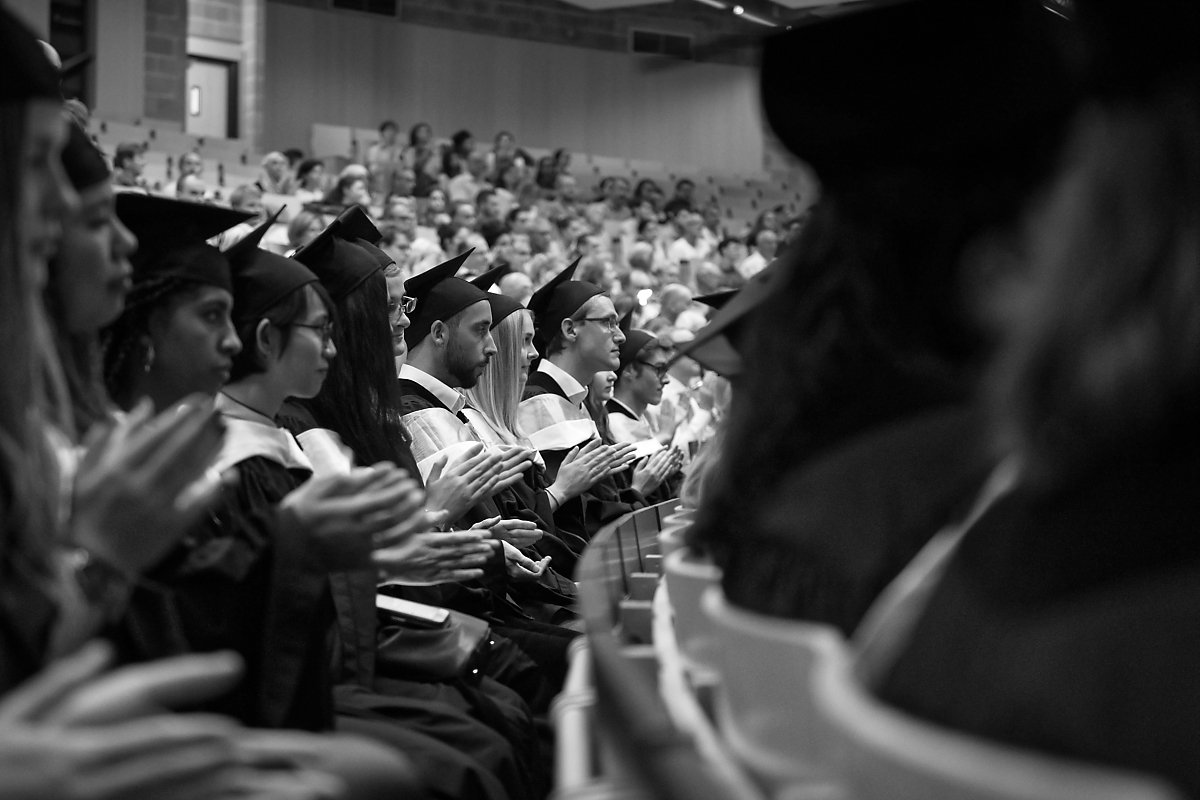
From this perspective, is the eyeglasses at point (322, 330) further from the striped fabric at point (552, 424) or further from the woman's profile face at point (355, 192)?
the woman's profile face at point (355, 192)

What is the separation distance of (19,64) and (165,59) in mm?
18880

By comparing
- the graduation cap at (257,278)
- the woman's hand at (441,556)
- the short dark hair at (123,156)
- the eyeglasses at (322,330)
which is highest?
the short dark hair at (123,156)

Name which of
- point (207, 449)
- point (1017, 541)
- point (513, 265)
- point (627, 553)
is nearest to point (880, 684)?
point (1017, 541)

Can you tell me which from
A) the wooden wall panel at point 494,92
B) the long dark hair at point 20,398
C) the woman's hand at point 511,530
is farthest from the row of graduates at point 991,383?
the wooden wall panel at point 494,92

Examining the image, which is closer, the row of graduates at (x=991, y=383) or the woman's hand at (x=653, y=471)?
the row of graduates at (x=991, y=383)

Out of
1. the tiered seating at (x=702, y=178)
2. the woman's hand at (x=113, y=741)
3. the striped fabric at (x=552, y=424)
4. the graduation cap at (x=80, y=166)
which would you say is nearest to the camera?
the woman's hand at (x=113, y=741)

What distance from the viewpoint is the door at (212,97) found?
21.0 meters

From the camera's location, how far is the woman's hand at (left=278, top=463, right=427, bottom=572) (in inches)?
100

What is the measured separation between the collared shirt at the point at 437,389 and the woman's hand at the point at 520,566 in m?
0.80

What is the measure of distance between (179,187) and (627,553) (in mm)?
8071

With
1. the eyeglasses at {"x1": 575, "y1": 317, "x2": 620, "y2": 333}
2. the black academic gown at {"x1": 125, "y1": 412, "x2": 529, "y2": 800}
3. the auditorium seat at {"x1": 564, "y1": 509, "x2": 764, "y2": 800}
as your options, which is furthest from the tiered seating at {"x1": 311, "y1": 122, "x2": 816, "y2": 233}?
the auditorium seat at {"x1": 564, "y1": 509, "x2": 764, "y2": 800}

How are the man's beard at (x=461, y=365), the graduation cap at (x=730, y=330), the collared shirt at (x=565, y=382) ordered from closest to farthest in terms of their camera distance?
the graduation cap at (x=730, y=330), the man's beard at (x=461, y=365), the collared shirt at (x=565, y=382)

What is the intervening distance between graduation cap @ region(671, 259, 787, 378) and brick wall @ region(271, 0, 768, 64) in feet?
67.0

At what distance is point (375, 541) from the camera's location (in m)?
2.71
